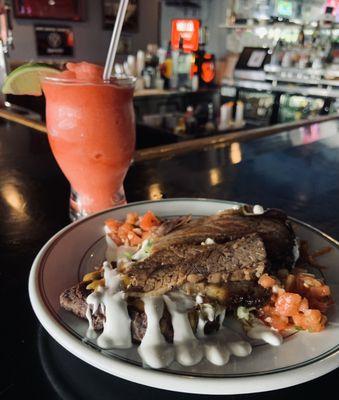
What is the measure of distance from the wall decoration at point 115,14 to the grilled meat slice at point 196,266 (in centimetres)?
918

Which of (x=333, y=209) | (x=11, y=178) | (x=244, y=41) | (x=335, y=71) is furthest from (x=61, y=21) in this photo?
(x=333, y=209)

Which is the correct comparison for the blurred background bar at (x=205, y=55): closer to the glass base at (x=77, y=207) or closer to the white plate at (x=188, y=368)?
the glass base at (x=77, y=207)

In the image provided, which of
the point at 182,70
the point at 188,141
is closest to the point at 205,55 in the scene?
the point at 182,70

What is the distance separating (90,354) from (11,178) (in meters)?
1.16

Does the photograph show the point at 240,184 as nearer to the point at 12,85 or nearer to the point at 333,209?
the point at 333,209

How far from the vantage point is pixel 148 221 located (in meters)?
1.03

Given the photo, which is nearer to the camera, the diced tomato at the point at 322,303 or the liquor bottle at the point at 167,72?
the diced tomato at the point at 322,303

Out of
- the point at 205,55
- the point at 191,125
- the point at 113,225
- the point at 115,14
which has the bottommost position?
the point at 191,125

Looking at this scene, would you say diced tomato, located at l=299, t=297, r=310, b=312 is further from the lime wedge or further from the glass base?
the lime wedge

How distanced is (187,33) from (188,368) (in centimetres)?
1038

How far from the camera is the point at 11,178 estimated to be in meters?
1.58

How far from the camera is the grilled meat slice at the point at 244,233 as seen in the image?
851 mm

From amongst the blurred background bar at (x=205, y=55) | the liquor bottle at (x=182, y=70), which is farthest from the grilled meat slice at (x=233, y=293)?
the liquor bottle at (x=182, y=70)

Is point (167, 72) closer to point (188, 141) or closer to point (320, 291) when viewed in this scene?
point (188, 141)
